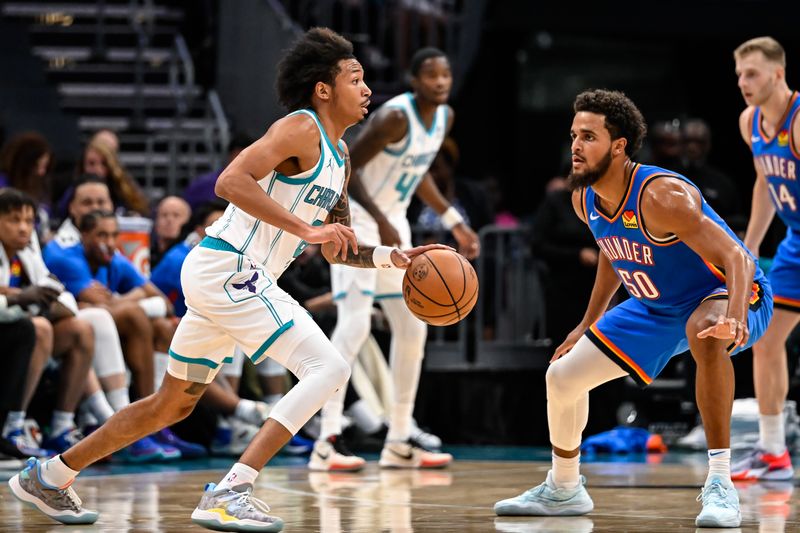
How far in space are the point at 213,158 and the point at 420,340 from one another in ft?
16.1

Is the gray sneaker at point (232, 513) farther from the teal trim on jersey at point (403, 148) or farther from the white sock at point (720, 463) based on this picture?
the teal trim on jersey at point (403, 148)

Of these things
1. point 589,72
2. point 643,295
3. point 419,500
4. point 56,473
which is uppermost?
point 589,72

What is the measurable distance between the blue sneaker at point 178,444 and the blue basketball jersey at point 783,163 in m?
3.93

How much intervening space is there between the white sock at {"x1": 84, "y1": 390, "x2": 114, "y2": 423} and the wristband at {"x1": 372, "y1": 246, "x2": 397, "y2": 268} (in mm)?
3540

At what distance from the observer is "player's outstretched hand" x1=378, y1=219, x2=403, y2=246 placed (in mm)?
7652

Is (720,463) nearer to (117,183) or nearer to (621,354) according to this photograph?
(621,354)

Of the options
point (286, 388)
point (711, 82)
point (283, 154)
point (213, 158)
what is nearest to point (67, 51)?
point (213, 158)

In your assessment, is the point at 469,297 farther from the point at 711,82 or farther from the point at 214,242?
the point at 711,82

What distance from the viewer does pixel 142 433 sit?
5516mm

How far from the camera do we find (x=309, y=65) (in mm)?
5676

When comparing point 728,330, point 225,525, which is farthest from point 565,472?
point 225,525

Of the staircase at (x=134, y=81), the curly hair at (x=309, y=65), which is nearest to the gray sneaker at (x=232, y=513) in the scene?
the curly hair at (x=309, y=65)

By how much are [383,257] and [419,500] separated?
1.55 meters

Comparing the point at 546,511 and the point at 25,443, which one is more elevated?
the point at 546,511
